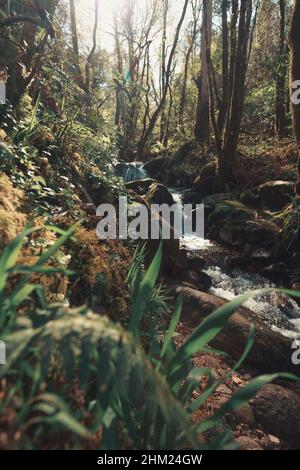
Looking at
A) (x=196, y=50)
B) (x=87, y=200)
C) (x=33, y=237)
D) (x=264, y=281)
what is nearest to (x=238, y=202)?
(x=264, y=281)

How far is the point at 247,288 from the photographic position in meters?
6.70

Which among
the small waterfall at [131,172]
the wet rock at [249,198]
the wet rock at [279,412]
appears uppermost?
the small waterfall at [131,172]

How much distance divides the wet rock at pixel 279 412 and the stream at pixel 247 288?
216 cm

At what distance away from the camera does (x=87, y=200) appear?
173 inches

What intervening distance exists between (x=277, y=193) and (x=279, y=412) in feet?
23.3

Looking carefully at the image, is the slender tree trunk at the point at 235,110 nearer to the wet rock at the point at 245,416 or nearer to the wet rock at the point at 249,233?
the wet rock at the point at 249,233

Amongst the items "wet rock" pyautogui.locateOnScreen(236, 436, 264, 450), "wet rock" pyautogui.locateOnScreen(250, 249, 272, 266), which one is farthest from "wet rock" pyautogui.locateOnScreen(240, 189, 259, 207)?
"wet rock" pyautogui.locateOnScreen(236, 436, 264, 450)

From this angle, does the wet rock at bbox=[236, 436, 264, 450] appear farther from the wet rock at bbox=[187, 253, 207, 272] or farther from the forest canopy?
the wet rock at bbox=[187, 253, 207, 272]

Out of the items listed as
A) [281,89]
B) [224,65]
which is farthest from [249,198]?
[281,89]

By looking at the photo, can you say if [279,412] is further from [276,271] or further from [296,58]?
[296,58]

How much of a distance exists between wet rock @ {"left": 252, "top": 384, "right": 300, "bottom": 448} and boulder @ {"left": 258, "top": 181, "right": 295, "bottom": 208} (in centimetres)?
646

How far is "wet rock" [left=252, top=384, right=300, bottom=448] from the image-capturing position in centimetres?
285

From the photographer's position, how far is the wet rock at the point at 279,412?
9.36 feet

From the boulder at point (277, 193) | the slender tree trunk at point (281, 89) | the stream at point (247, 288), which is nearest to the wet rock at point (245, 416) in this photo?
the stream at point (247, 288)
